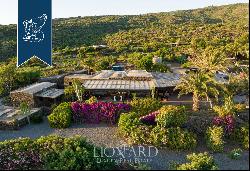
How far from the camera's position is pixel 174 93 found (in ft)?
108

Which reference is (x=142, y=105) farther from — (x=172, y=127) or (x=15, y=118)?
(x=15, y=118)

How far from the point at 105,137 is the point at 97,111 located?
10.3 ft

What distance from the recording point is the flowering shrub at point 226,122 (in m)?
23.2

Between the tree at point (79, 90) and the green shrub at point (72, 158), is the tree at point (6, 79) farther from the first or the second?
the green shrub at point (72, 158)

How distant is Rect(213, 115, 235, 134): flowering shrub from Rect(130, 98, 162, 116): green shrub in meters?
4.61

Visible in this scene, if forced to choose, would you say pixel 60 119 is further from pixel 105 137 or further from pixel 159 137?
pixel 159 137

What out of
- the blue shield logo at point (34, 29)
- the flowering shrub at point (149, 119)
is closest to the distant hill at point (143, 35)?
the flowering shrub at point (149, 119)

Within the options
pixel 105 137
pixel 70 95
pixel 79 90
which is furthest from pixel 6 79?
pixel 105 137

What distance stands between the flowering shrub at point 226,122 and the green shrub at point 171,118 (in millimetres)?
1984

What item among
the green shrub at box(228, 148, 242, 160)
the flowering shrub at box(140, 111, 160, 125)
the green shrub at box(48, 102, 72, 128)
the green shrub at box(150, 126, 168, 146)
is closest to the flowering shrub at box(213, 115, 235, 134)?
the green shrub at box(228, 148, 242, 160)

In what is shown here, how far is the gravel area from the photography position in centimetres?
2041

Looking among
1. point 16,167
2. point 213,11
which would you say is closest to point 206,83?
point 16,167

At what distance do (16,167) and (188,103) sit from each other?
15.5 m

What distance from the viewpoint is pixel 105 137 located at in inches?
964
